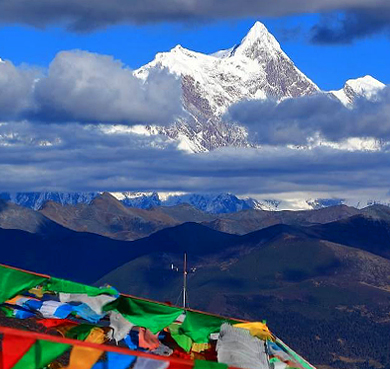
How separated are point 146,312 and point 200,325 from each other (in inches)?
110

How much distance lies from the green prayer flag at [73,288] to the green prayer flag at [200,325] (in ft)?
10.3

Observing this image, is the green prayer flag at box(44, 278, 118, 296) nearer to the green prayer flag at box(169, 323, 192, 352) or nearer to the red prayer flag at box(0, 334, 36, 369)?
the green prayer flag at box(169, 323, 192, 352)

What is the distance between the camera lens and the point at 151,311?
123 feet

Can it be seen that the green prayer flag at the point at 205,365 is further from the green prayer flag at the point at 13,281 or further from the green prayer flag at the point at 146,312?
the green prayer flag at the point at 13,281

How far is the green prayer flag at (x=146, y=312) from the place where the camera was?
3625cm

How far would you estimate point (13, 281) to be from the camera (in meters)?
37.7

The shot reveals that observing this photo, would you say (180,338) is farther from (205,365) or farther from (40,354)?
(40,354)

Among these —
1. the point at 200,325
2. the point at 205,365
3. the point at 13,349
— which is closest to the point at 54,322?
the point at 200,325

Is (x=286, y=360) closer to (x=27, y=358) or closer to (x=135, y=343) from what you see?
(x=135, y=343)

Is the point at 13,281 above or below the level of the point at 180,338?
above

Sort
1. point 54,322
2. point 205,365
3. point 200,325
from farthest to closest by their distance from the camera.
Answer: point 200,325
point 54,322
point 205,365

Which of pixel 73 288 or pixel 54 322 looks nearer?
pixel 73 288

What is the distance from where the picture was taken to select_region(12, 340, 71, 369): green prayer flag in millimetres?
29172

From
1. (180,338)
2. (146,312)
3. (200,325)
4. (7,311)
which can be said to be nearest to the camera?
(146,312)
